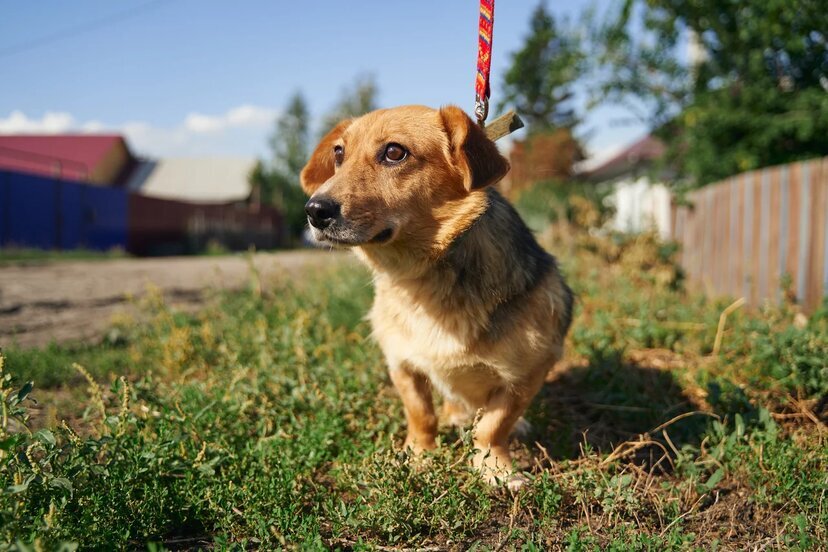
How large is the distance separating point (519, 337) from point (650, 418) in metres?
1.29

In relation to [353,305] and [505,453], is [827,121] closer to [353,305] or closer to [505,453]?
[353,305]

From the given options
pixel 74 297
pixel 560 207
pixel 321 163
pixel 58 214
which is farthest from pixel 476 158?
pixel 58 214

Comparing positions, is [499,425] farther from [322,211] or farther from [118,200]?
[118,200]

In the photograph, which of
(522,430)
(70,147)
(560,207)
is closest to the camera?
(522,430)

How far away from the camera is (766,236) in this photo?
615cm

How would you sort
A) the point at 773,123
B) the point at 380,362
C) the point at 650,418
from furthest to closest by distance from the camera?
the point at 773,123, the point at 380,362, the point at 650,418

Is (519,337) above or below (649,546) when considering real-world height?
above

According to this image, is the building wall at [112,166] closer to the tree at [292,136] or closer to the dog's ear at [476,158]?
the tree at [292,136]

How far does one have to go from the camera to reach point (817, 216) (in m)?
5.32

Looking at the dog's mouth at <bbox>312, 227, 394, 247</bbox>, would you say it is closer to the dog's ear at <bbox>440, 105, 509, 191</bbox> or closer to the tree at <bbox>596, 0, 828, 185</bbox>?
the dog's ear at <bbox>440, 105, 509, 191</bbox>

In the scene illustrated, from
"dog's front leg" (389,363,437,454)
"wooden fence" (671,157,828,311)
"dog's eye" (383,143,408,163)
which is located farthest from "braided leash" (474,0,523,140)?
"wooden fence" (671,157,828,311)

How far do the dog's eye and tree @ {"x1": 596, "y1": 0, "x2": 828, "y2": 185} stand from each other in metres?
5.43

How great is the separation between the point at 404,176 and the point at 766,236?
5.25 metres

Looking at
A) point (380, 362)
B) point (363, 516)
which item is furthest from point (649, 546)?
point (380, 362)
